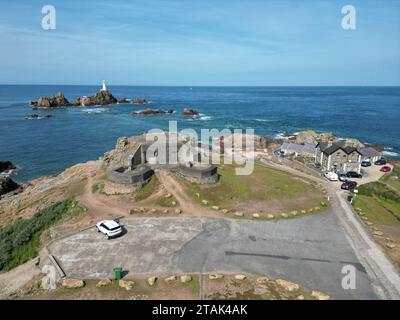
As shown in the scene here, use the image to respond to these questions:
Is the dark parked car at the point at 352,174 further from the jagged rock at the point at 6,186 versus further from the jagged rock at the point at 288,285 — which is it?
the jagged rock at the point at 6,186

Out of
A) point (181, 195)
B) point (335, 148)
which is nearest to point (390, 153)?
point (335, 148)

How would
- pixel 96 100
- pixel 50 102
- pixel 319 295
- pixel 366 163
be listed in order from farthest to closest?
pixel 96 100 → pixel 50 102 → pixel 366 163 → pixel 319 295

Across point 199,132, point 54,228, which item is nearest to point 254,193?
point 54,228

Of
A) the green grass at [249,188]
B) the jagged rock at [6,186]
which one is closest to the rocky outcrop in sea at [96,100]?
the jagged rock at [6,186]

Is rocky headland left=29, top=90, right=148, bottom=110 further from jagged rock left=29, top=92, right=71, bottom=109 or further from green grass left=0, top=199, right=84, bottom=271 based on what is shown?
green grass left=0, top=199, right=84, bottom=271

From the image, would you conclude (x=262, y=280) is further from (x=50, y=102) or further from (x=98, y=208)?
(x=50, y=102)
